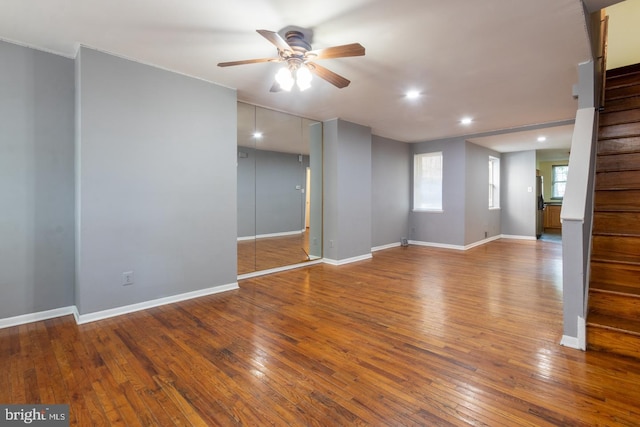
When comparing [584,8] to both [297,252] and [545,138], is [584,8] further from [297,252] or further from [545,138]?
[545,138]

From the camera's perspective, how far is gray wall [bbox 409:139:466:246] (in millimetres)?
6766

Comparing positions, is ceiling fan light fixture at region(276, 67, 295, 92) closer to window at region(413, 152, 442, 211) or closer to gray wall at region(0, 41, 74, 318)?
gray wall at region(0, 41, 74, 318)

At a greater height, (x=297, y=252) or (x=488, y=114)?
Answer: (x=488, y=114)

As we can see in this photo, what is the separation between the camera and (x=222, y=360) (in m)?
2.18

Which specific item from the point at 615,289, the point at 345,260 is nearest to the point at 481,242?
the point at 345,260

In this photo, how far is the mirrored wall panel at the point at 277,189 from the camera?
180 inches

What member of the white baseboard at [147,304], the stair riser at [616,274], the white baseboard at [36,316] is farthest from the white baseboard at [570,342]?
the white baseboard at [36,316]

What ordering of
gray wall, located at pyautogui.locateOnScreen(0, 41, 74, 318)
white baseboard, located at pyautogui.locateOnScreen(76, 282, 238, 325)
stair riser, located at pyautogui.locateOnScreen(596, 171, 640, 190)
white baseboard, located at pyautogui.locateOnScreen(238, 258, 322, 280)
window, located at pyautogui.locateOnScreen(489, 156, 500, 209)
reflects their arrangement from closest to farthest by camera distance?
gray wall, located at pyautogui.locateOnScreen(0, 41, 74, 318) < white baseboard, located at pyautogui.locateOnScreen(76, 282, 238, 325) < stair riser, located at pyautogui.locateOnScreen(596, 171, 640, 190) < white baseboard, located at pyautogui.locateOnScreen(238, 258, 322, 280) < window, located at pyautogui.locateOnScreen(489, 156, 500, 209)

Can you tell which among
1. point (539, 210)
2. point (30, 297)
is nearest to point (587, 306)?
point (30, 297)

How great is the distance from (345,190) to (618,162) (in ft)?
11.4

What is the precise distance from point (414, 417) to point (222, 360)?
134cm

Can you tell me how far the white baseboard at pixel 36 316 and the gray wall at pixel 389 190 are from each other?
5194 mm

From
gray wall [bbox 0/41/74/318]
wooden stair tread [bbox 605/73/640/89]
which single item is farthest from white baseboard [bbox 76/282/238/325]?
wooden stair tread [bbox 605/73/640/89]

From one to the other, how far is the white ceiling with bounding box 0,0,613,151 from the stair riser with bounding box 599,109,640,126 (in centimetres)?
57
